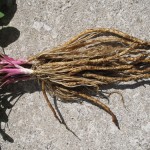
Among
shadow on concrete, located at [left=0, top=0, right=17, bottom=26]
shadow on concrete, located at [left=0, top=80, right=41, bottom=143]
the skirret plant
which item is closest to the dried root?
the skirret plant

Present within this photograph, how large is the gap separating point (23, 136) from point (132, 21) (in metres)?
0.78

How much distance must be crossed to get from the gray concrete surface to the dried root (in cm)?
7

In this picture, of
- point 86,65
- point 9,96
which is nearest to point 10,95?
point 9,96

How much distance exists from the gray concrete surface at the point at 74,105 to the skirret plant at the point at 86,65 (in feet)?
0.20

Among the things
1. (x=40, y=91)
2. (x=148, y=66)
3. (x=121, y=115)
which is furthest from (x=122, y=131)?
(x=40, y=91)

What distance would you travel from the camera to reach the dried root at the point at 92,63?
5.76 feet

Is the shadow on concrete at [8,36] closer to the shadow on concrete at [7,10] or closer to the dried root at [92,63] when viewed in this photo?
the shadow on concrete at [7,10]

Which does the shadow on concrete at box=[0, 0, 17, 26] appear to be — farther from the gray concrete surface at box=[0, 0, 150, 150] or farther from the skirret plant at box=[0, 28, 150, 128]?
the skirret plant at box=[0, 28, 150, 128]

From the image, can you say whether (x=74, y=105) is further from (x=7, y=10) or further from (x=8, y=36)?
(x=7, y=10)

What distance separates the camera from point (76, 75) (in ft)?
5.90

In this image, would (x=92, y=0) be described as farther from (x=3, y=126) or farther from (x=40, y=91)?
Result: (x=3, y=126)

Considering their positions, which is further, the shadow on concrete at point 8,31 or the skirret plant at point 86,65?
the shadow on concrete at point 8,31

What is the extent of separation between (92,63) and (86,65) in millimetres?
30

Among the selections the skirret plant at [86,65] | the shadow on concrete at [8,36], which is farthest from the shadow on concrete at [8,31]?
the skirret plant at [86,65]
